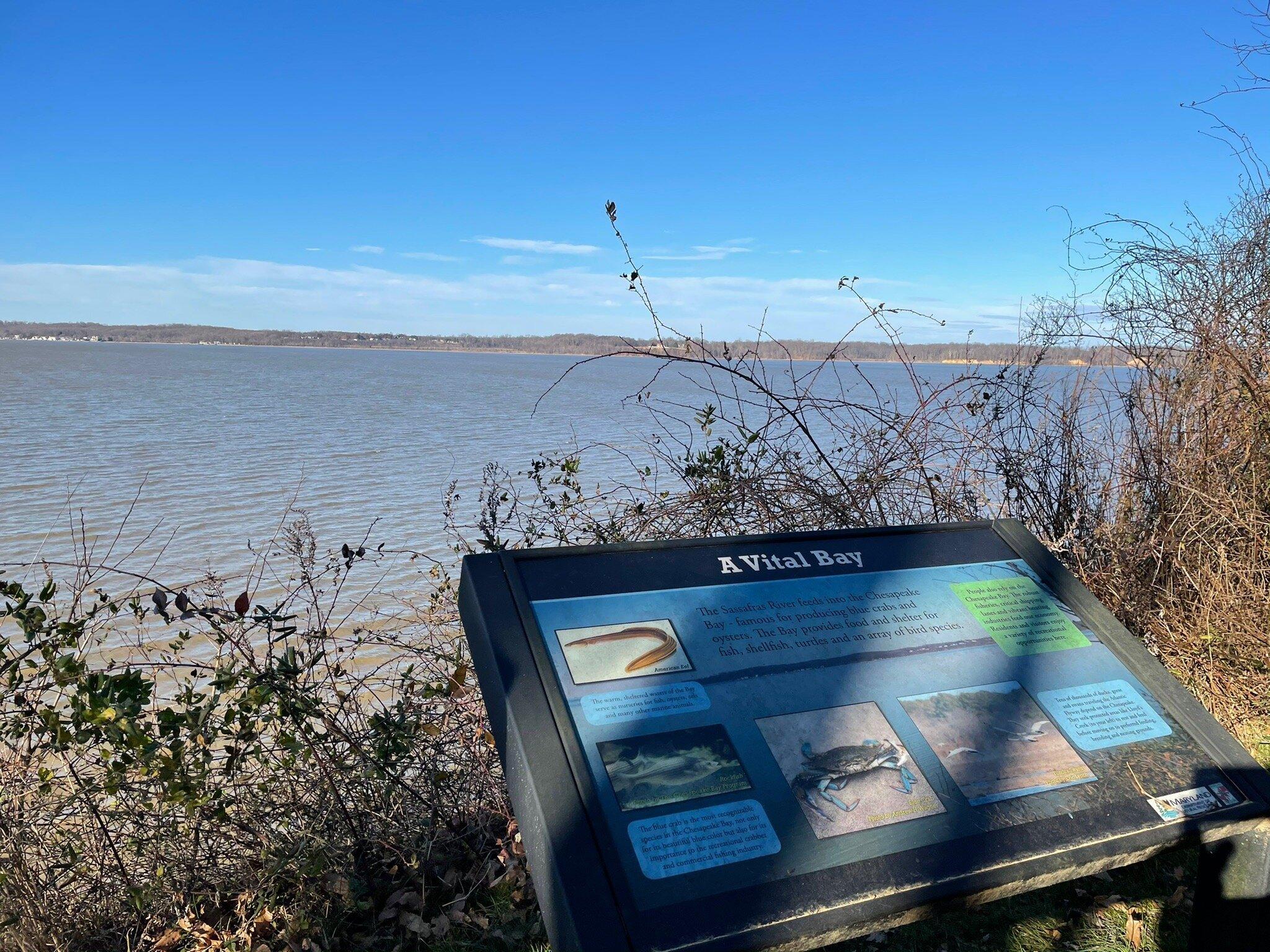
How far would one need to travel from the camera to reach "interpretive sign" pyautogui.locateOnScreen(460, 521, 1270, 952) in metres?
1.98

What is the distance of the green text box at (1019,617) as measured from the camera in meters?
2.84

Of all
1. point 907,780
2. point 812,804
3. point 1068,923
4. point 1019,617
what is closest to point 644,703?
point 812,804

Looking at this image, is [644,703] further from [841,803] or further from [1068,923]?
[1068,923]

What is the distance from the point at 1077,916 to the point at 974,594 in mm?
1349

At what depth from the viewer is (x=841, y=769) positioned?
2.26 m

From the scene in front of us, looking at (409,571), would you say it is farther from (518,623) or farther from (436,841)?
(518,623)

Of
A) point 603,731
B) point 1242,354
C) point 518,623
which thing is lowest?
point 603,731

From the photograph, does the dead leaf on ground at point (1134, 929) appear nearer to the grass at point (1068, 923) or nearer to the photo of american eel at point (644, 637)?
the grass at point (1068, 923)

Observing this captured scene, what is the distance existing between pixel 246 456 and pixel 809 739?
58.2 ft

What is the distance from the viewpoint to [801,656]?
8.27 ft

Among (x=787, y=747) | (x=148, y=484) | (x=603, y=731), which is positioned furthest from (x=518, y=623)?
(x=148, y=484)

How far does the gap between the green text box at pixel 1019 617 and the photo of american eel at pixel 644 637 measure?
1066 mm

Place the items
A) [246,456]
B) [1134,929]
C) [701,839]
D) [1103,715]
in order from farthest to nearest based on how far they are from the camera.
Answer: [246,456] → [1134,929] → [1103,715] → [701,839]

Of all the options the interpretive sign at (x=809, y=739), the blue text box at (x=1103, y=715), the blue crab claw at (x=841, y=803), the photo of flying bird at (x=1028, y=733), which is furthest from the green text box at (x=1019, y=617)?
the blue crab claw at (x=841, y=803)
